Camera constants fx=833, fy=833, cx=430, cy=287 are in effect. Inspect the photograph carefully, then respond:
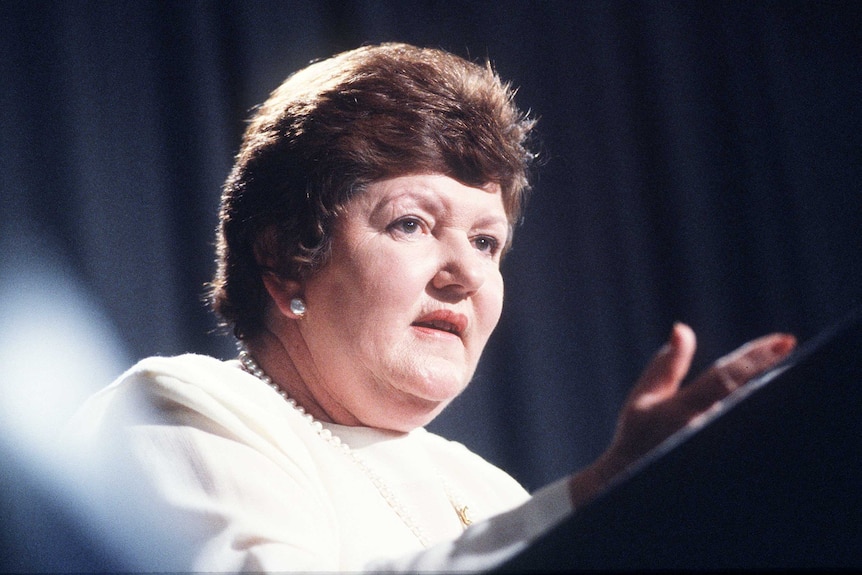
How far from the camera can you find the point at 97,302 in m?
1.48

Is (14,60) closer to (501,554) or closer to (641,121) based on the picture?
(501,554)

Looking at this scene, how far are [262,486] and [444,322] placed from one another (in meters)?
0.40

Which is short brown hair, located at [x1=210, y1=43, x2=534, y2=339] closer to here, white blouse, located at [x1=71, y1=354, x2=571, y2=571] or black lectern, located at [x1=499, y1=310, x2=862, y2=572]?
white blouse, located at [x1=71, y1=354, x2=571, y2=571]

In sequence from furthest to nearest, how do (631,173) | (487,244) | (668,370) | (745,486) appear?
(631,173)
(487,244)
(668,370)
(745,486)

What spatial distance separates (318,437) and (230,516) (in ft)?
0.90

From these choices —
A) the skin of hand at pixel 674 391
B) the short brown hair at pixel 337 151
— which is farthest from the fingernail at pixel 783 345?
the short brown hair at pixel 337 151

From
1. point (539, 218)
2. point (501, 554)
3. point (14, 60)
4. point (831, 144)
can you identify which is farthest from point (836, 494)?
point (831, 144)

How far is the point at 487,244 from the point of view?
1301mm

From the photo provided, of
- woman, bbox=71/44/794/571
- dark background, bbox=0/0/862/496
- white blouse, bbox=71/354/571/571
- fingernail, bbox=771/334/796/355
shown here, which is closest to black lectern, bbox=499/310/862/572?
fingernail, bbox=771/334/796/355

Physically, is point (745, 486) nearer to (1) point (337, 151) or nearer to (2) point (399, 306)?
(2) point (399, 306)

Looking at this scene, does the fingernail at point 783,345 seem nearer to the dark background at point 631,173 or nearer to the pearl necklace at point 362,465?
the pearl necklace at point 362,465

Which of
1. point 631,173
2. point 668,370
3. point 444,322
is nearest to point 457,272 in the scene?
point 444,322

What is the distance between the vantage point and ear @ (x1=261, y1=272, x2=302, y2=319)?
120 cm

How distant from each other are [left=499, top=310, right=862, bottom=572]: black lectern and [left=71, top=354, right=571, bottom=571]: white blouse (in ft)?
0.49
